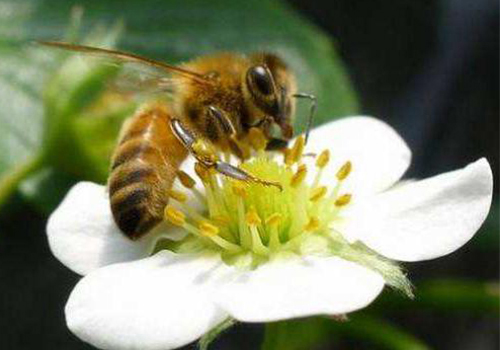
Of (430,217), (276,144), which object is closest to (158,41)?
(276,144)

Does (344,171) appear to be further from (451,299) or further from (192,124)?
(451,299)

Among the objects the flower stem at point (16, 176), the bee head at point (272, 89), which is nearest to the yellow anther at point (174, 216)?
the bee head at point (272, 89)

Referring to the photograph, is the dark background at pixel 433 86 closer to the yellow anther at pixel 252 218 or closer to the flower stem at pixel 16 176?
the flower stem at pixel 16 176

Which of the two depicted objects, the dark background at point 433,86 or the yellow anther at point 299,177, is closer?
the yellow anther at point 299,177

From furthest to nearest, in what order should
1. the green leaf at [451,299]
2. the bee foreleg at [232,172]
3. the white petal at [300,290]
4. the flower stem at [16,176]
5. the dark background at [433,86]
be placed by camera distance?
the dark background at [433,86] → the green leaf at [451,299] → the flower stem at [16,176] → the bee foreleg at [232,172] → the white petal at [300,290]

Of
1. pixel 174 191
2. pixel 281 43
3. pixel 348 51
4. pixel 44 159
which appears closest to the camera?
pixel 174 191

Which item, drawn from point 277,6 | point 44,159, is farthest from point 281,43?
point 44,159

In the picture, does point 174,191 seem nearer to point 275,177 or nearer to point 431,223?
point 275,177
